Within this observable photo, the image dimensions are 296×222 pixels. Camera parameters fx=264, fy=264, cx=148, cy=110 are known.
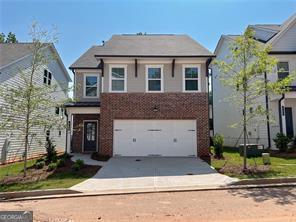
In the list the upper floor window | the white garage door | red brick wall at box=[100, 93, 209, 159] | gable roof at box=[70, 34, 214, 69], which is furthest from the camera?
the upper floor window

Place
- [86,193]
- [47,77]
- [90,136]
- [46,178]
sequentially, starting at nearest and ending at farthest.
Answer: [86,193] → [46,178] → [90,136] → [47,77]

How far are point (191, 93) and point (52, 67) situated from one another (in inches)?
492

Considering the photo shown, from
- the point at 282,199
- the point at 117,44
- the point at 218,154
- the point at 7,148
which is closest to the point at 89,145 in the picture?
the point at 7,148

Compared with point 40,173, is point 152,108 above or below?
above

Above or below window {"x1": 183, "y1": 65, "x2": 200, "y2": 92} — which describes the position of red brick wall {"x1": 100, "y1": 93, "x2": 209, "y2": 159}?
below

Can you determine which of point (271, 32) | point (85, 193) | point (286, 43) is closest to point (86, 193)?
point (85, 193)

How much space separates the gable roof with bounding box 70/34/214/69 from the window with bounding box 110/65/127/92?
84 cm

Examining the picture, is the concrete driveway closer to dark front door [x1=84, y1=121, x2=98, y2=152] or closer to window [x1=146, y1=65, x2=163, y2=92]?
window [x1=146, y1=65, x2=163, y2=92]

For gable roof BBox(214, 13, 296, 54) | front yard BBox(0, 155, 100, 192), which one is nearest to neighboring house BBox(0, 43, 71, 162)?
front yard BBox(0, 155, 100, 192)

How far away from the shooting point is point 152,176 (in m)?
10.8

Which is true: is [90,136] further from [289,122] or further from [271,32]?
[271,32]

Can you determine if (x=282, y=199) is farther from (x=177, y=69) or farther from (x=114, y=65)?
(x=114, y=65)

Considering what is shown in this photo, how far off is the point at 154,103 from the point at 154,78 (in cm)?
154

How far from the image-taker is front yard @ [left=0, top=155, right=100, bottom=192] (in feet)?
30.2
